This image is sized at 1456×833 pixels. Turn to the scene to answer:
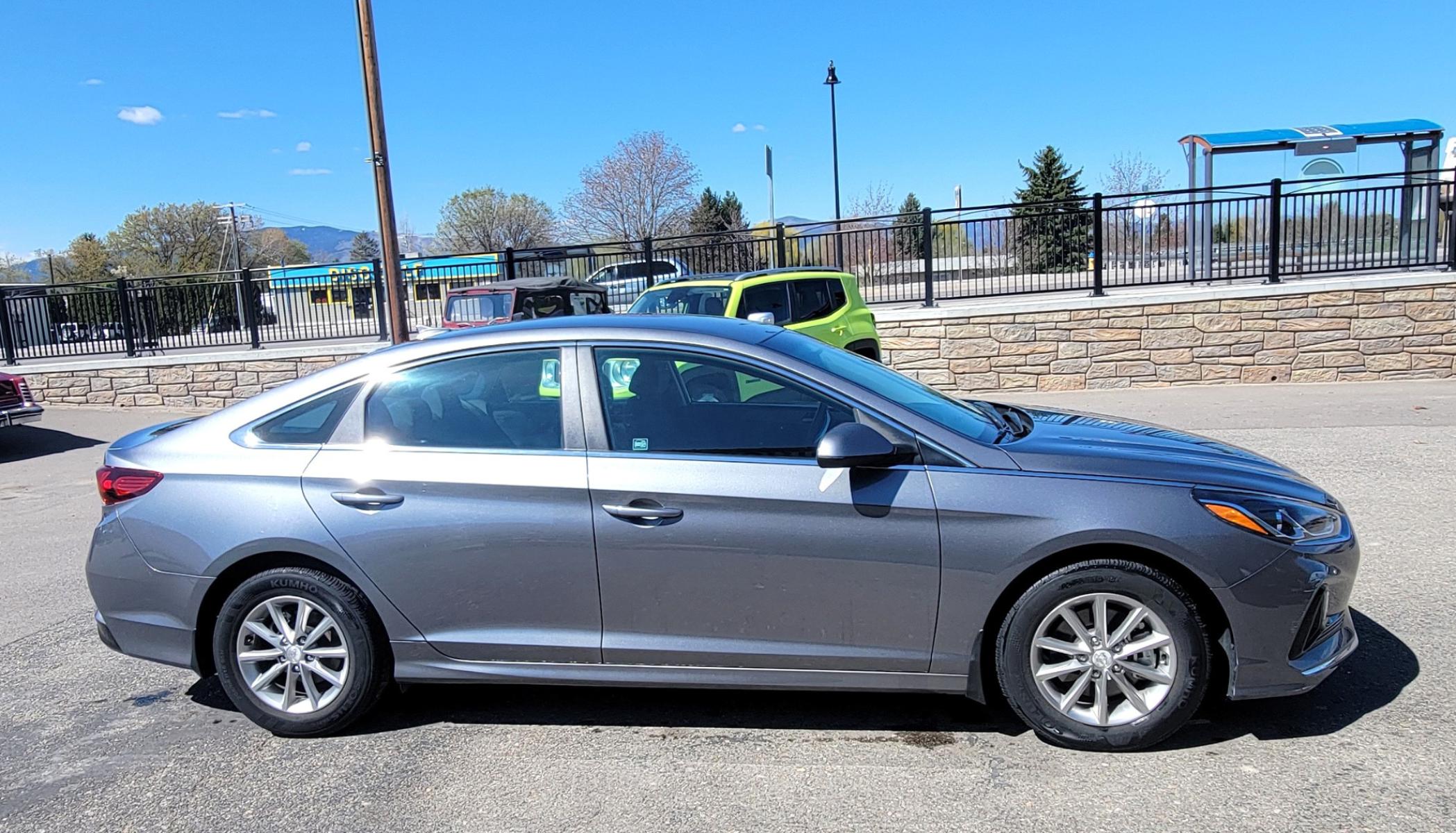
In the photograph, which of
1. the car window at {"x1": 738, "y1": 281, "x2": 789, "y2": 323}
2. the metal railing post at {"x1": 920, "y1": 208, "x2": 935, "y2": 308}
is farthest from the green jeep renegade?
the metal railing post at {"x1": 920, "y1": 208, "x2": 935, "y2": 308}

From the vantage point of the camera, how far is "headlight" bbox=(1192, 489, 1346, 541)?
132 inches

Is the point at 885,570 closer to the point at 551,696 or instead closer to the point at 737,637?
the point at 737,637

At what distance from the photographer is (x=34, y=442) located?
1282 cm

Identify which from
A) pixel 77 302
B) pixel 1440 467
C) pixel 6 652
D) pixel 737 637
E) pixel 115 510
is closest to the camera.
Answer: pixel 737 637

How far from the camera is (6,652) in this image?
4.96m

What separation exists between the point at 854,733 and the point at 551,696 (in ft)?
4.40

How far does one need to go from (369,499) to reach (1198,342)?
1157 cm

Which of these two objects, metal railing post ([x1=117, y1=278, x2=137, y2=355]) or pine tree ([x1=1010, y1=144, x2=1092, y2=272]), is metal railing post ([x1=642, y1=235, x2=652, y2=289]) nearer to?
pine tree ([x1=1010, y1=144, x2=1092, y2=272])

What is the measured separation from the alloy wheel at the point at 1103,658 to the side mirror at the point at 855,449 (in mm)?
793

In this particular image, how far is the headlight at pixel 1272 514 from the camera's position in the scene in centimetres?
335

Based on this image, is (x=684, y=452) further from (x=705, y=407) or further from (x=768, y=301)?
(x=768, y=301)

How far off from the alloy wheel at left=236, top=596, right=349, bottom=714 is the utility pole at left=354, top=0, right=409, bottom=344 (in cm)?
951

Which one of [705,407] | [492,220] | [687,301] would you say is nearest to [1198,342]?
[687,301]

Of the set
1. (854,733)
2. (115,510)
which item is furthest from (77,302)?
(854,733)
